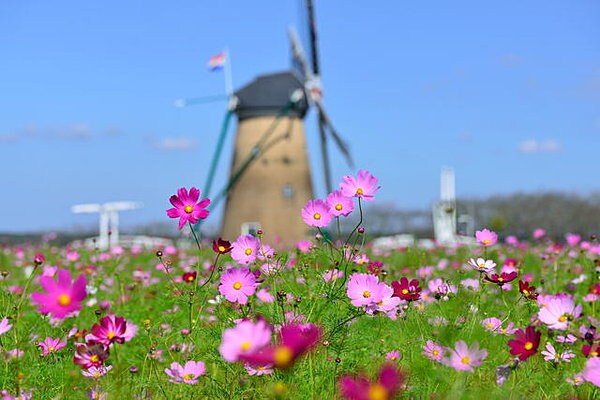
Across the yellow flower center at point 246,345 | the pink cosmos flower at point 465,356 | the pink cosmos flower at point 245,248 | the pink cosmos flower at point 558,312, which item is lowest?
the pink cosmos flower at point 558,312

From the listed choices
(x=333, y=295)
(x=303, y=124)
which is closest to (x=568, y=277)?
(x=333, y=295)

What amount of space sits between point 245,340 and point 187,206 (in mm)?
1057

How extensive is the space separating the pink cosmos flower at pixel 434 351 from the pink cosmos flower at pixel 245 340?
743 mm

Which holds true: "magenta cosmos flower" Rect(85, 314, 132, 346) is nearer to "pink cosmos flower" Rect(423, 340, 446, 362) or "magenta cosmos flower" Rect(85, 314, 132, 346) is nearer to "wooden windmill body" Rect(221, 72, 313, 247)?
"pink cosmos flower" Rect(423, 340, 446, 362)

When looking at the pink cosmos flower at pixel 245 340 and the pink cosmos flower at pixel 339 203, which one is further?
the pink cosmos flower at pixel 339 203

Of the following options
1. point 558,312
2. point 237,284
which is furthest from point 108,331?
point 558,312

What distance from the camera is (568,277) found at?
464 cm

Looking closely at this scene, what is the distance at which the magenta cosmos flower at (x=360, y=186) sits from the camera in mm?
2293

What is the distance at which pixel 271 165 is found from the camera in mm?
18391

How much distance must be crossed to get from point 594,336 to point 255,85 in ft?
57.3

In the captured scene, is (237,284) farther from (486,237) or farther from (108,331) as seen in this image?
(486,237)

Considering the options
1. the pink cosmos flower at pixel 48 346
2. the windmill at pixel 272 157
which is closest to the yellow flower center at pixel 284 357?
the pink cosmos flower at pixel 48 346

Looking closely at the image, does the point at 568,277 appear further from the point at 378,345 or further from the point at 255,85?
the point at 255,85

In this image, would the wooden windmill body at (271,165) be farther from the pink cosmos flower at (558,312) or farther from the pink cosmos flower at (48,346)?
the pink cosmos flower at (558,312)
